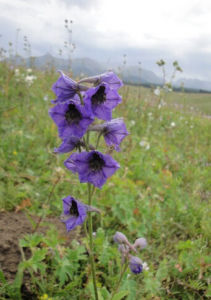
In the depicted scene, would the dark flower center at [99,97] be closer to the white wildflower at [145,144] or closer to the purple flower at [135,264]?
the purple flower at [135,264]

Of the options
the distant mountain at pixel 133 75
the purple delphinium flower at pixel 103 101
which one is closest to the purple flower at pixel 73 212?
the purple delphinium flower at pixel 103 101

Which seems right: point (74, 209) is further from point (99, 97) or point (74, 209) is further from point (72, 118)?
point (99, 97)

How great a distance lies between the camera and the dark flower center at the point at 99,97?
158cm

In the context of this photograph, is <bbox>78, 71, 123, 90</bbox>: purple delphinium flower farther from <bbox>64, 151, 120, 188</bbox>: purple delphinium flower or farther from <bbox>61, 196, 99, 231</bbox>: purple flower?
<bbox>61, 196, 99, 231</bbox>: purple flower

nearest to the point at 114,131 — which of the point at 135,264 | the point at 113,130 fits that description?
the point at 113,130

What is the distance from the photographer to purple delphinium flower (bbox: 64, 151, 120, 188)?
5.33 ft

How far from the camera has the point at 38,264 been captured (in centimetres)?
215

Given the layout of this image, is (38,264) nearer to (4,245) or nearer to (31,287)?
(31,287)

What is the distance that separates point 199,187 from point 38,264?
3047mm

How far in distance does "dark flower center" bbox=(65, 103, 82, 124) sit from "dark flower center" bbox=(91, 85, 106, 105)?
0.38ft

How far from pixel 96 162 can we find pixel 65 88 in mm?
482

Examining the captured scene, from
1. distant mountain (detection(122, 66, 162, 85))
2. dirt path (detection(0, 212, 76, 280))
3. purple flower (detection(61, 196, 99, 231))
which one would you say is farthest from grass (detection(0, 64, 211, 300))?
distant mountain (detection(122, 66, 162, 85))

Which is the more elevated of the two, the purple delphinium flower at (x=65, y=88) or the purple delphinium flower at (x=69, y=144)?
the purple delphinium flower at (x=65, y=88)

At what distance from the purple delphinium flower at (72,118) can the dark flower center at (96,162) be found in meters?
0.19
